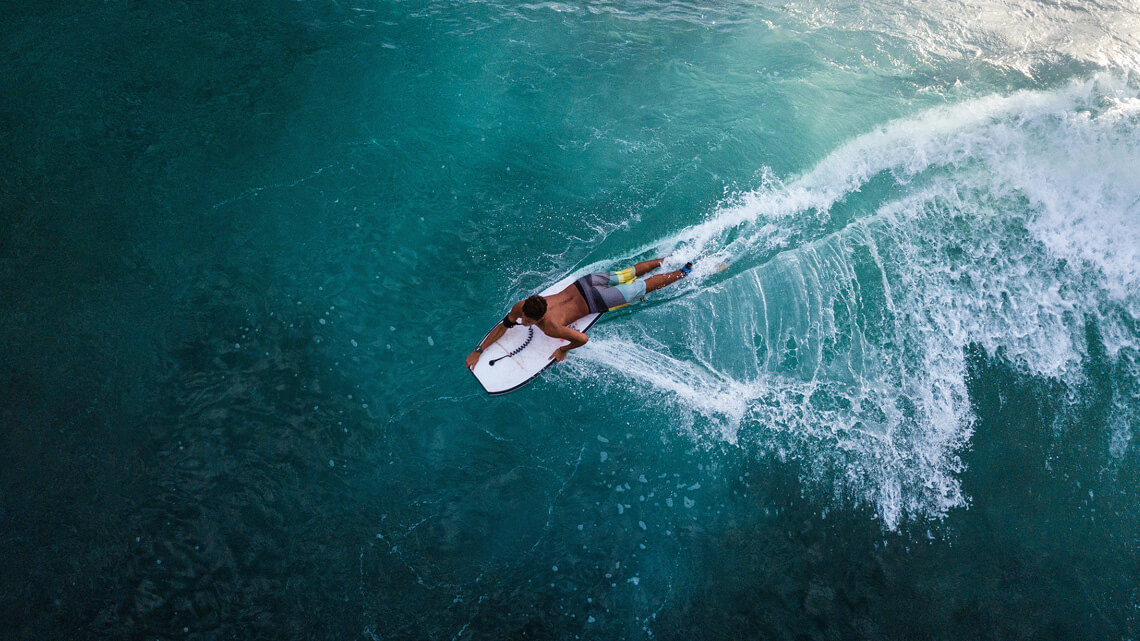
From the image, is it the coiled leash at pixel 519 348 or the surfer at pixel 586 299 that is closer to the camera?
the surfer at pixel 586 299

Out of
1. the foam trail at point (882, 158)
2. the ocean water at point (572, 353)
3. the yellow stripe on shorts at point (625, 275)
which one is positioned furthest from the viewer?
the foam trail at point (882, 158)

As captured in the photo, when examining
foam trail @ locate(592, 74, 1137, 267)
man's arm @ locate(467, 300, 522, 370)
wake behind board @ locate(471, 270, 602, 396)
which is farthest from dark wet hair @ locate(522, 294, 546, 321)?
foam trail @ locate(592, 74, 1137, 267)

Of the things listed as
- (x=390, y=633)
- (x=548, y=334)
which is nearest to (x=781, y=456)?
(x=548, y=334)

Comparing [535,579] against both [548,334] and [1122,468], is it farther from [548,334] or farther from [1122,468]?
[1122,468]

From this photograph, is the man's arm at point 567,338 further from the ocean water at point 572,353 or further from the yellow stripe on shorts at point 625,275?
the yellow stripe on shorts at point 625,275

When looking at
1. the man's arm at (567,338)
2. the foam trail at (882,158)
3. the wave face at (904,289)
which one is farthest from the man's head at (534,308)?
the foam trail at (882,158)

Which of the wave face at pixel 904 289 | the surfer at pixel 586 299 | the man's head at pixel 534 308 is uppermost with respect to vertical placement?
the man's head at pixel 534 308
